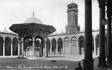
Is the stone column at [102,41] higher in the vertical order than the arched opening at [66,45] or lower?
higher

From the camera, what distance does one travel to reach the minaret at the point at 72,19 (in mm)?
48844

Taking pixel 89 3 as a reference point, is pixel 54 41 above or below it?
below

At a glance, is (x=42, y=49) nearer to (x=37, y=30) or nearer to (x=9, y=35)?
(x=37, y=30)

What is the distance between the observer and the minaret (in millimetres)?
48844

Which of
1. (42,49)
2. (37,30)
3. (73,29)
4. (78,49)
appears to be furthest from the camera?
(73,29)

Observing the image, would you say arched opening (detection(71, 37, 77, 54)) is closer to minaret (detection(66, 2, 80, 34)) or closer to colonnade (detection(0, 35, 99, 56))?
colonnade (detection(0, 35, 99, 56))

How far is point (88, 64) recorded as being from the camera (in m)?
8.38

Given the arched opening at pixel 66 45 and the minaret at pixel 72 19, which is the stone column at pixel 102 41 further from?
the minaret at pixel 72 19

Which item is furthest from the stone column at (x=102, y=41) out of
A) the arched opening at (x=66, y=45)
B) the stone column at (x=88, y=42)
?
the arched opening at (x=66, y=45)

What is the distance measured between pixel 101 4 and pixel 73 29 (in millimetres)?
37720

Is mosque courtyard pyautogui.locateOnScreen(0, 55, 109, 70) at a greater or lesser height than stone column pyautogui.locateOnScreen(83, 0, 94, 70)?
lesser

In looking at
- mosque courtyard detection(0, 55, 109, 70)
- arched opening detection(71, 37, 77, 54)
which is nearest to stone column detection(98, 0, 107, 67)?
mosque courtyard detection(0, 55, 109, 70)

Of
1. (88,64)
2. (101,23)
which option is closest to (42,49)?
(101,23)

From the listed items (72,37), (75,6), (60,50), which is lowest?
(60,50)
